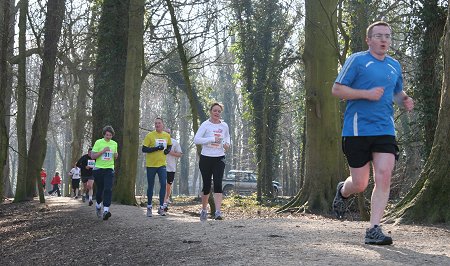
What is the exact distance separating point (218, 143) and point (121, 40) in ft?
38.7

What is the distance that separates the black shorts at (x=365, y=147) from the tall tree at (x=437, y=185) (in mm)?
2834

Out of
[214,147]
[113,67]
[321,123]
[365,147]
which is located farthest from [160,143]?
[113,67]

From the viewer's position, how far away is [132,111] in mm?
19094

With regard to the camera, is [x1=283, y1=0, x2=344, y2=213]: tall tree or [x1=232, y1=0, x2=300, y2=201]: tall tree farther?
[x1=232, y1=0, x2=300, y2=201]: tall tree

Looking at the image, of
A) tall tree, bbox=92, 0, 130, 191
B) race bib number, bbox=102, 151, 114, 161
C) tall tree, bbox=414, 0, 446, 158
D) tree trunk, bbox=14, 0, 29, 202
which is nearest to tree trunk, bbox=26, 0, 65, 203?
tree trunk, bbox=14, 0, 29, 202

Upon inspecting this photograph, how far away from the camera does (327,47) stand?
15.8 metres

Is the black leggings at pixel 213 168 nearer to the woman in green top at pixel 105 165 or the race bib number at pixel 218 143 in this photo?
the race bib number at pixel 218 143

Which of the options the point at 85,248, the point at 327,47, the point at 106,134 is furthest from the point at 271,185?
the point at 85,248

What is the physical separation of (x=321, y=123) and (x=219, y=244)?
8642 millimetres

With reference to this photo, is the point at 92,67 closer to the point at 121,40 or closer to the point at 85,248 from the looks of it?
the point at 121,40

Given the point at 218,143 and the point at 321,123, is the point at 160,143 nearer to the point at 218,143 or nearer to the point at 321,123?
the point at 218,143

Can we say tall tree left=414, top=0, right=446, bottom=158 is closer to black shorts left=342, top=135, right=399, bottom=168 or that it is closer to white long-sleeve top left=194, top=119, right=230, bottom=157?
white long-sleeve top left=194, top=119, right=230, bottom=157

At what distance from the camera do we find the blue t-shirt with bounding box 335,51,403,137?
6.53 meters

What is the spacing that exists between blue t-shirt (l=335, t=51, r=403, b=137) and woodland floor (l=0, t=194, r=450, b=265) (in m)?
1.12
